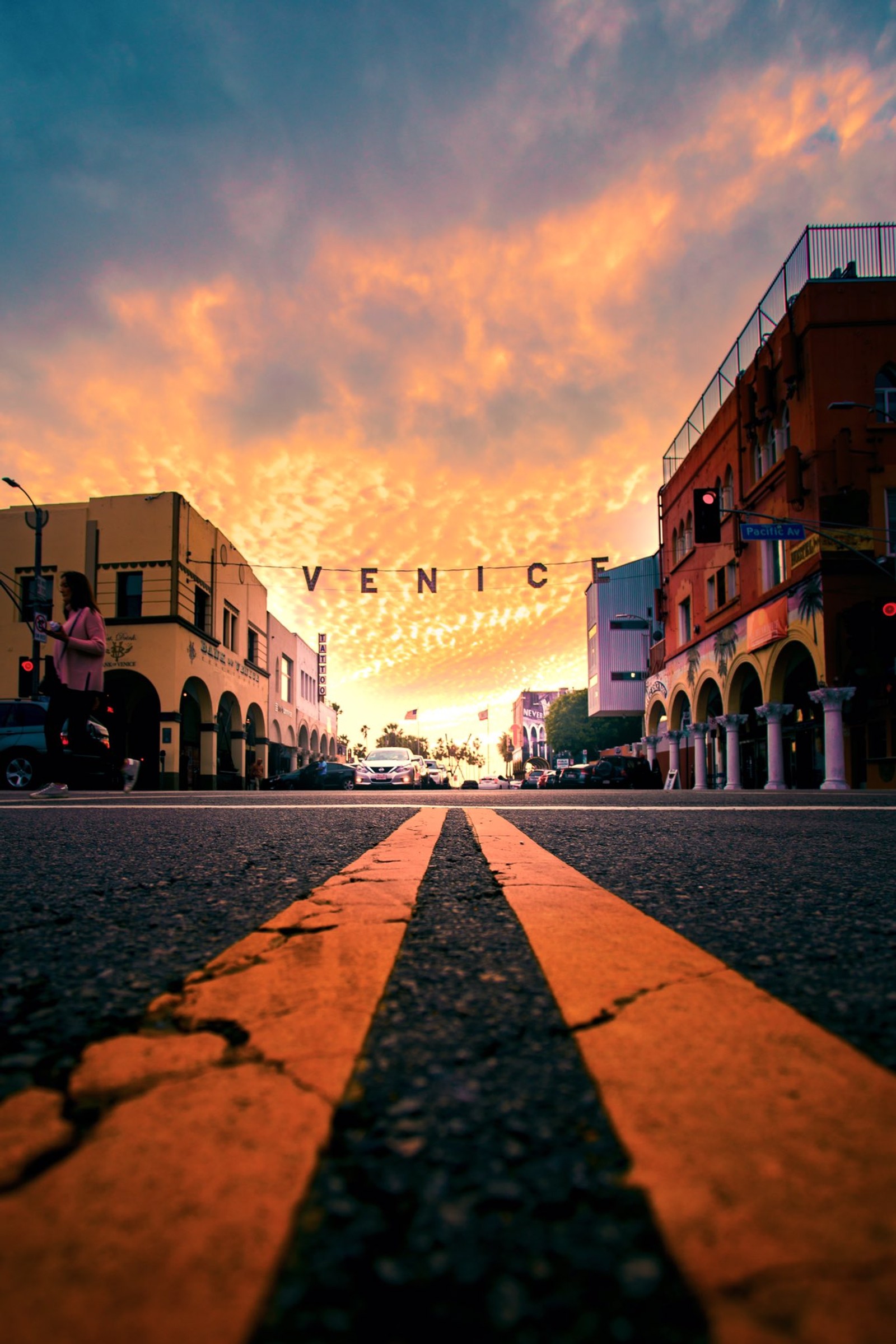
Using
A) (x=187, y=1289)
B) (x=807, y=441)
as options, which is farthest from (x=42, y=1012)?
(x=807, y=441)

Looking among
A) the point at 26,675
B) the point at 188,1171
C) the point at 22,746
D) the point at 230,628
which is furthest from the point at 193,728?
the point at 188,1171

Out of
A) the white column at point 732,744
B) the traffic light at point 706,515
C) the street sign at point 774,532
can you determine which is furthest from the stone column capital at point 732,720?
the traffic light at point 706,515

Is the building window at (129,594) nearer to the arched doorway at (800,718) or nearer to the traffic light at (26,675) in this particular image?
the traffic light at (26,675)

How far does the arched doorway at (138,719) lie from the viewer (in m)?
26.6

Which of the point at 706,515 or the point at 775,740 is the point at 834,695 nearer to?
the point at 775,740

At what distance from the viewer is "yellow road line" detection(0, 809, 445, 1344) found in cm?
48

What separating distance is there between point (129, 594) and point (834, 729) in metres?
22.2

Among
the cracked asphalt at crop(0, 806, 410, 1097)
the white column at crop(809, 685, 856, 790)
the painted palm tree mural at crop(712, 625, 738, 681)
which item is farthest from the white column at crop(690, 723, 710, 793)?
the cracked asphalt at crop(0, 806, 410, 1097)

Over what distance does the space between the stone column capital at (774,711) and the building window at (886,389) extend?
8.28 m

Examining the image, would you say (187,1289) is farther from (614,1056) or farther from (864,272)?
(864,272)

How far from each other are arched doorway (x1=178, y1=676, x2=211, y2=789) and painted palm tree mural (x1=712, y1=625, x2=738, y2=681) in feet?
60.3

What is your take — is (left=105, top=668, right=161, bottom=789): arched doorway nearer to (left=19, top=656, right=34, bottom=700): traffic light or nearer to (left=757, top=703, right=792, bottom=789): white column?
(left=19, top=656, right=34, bottom=700): traffic light

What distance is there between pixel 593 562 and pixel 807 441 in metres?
7.27

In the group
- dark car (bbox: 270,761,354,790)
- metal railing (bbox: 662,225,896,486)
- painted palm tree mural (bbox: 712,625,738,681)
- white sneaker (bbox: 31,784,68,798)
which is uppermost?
metal railing (bbox: 662,225,896,486)
